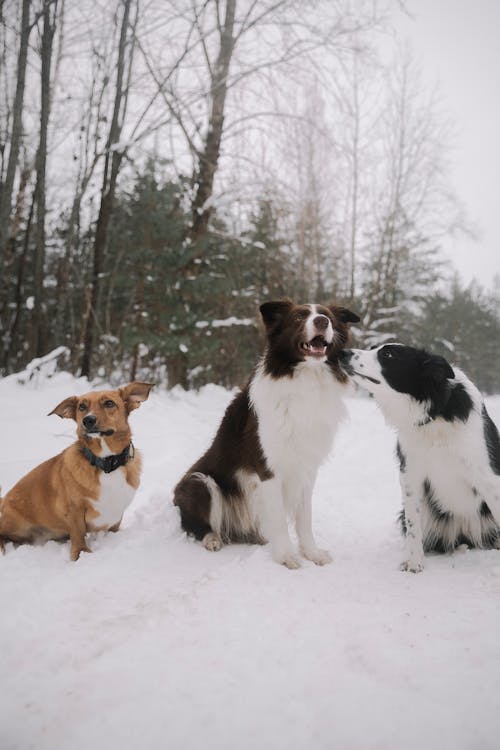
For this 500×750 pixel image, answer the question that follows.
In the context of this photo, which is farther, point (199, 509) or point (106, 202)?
point (106, 202)

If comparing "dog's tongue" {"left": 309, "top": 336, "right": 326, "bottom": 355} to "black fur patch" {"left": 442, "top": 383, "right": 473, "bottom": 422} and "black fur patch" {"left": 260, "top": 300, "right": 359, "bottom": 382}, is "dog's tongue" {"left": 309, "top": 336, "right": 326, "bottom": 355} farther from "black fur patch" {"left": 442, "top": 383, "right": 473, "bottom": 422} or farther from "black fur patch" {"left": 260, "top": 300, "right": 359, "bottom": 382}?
"black fur patch" {"left": 442, "top": 383, "right": 473, "bottom": 422}

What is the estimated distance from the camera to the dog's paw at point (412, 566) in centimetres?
283

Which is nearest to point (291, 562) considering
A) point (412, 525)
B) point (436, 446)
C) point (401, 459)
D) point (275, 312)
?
point (412, 525)

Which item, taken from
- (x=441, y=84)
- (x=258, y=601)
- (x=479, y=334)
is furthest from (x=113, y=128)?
(x=479, y=334)

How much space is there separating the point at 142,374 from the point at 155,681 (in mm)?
14201

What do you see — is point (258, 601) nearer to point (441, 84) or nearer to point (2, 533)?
point (2, 533)

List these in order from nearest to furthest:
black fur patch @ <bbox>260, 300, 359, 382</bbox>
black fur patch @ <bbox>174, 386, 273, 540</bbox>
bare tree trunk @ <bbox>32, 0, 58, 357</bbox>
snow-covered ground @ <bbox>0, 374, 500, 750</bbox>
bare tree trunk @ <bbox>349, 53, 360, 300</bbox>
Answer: snow-covered ground @ <bbox>0, 374, 500, 750</bbox> → black fur patch @ <bbox>260, 300, 359, 382</bbox> → black fur patch @ <bbox>174, 386, 273, 540</bbox> → bare tree trunk @ <bbox>32, 0, 58, 357</bbox> → bare tree trunk @ <bbox>349, 53, 360, 300</bbox>

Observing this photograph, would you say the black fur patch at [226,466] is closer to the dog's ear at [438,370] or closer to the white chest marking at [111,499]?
the white chest marking at [111,499]

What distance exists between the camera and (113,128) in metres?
8.95

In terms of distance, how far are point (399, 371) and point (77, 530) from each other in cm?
242

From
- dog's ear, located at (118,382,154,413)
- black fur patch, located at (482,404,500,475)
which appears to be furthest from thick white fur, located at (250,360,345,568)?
black fur patch, located at (482,404,500,475)

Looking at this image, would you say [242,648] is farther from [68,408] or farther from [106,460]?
[68,408]

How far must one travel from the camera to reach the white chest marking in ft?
9.98

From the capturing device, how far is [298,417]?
3057 mm
